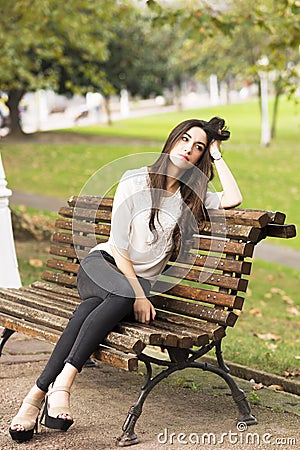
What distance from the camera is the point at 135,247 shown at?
15.9 feet

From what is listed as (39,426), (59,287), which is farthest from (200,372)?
(39,426)

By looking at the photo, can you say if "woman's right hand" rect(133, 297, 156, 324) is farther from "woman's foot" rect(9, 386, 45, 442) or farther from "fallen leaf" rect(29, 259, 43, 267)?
"fallen leaf" rect(29, 259, 43, 267)

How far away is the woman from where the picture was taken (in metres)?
4.44

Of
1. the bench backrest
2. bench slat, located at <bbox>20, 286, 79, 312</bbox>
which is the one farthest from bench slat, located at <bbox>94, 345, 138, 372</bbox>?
bench slat, located at <bbox>20, 286, 79, 312</bbox>

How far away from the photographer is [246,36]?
3231 cm

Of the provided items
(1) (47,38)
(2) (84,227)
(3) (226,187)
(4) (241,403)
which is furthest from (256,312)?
(1) (47,38)

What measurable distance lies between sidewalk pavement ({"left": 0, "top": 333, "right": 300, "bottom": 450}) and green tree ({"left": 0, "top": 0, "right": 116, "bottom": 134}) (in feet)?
30.6

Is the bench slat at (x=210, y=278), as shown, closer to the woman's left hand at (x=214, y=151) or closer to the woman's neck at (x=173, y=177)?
the woman's neck at (x=173, y=177)

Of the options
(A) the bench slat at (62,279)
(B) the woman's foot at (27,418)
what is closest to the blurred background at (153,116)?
(A) the bench slat at (62,279)

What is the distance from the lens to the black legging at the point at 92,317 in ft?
14.6

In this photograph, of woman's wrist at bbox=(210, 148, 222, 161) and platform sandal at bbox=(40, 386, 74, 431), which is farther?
woman's wrist at bbox=(210, 148, 222, 161)

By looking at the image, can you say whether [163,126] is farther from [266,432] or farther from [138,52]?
[266,432]

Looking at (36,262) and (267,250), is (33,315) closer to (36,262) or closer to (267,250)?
(36,262)

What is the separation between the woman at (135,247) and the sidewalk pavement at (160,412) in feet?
0.67
